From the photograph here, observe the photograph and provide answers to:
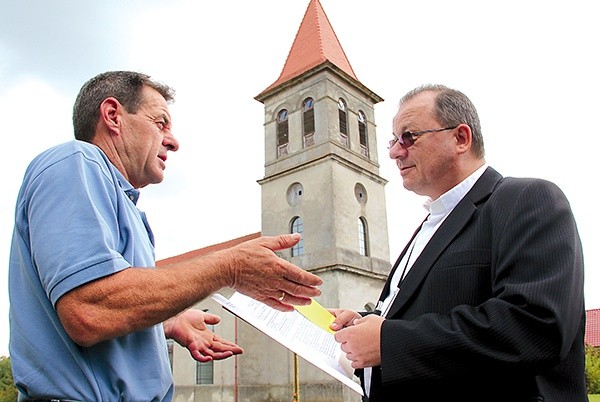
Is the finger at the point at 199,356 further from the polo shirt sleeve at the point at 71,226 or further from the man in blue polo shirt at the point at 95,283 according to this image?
the polo shirt sleeve at the point at 71,226

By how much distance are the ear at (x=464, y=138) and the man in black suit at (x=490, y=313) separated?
0.32 metres

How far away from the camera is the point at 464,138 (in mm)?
2658

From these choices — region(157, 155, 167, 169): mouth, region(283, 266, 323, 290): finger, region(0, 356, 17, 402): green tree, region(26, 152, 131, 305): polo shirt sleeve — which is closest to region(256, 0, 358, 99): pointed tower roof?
region(0, 356, 17, 402): green tree

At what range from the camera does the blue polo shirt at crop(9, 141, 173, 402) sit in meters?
1.57

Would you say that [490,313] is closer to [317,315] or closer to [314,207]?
[317,315]

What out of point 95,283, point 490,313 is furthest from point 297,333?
point 95,283

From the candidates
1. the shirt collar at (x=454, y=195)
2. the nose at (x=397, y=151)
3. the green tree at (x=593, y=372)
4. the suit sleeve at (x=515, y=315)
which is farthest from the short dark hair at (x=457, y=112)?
the green tree at (x=593, y=372)

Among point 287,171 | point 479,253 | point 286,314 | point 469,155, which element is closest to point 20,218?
point 286,314

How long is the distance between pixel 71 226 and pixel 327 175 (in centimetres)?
1853

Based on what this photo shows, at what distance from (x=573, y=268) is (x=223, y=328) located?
20.3 m

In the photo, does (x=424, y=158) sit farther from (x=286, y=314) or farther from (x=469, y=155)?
(x=286, y=314)

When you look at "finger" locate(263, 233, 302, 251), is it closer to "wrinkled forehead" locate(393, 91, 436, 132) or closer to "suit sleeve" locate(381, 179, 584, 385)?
"suit sleeve" locate(381, 179, 584, 385)

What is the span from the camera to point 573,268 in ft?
5.92

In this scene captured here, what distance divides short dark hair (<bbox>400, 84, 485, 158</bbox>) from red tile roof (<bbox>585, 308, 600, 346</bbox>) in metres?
31.8
